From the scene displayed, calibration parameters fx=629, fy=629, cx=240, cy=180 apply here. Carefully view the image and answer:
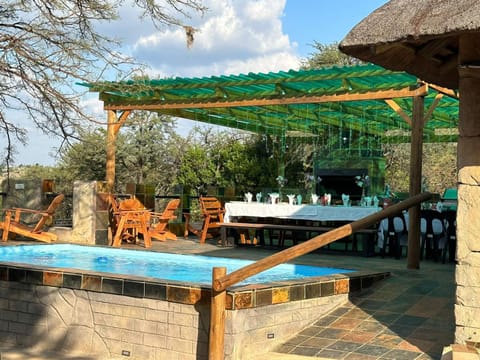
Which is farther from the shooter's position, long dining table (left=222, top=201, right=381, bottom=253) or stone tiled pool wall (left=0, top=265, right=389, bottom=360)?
long dining table (left=222, top=201, right=381, bottom=253)

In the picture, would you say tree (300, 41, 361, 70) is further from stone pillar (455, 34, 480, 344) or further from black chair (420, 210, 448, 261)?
stone pillar (455, 34, 480, 344)

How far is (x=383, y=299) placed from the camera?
241 inches

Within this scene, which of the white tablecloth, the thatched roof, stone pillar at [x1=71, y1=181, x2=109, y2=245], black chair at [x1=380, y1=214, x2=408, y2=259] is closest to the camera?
the thatched roof

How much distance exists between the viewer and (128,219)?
36.0 feet

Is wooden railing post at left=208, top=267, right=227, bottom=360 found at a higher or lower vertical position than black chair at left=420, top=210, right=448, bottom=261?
lower

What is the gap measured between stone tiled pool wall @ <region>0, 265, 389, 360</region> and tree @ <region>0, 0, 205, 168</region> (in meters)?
1.34

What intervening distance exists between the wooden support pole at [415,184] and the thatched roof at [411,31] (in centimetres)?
334

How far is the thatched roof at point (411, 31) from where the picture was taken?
3.84m

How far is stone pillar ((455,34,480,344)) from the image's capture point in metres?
4.27

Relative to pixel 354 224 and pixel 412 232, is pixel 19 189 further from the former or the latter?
pixel 354 224

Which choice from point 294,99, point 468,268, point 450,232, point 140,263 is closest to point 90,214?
point 140,263

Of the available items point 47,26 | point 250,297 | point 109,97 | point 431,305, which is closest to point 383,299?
point 431,305

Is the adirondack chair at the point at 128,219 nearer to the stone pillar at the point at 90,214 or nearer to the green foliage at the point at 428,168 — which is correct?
the stone pillar at the point at 90,214

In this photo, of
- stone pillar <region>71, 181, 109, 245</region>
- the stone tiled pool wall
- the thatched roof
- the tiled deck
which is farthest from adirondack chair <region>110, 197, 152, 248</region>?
the thatched roof
